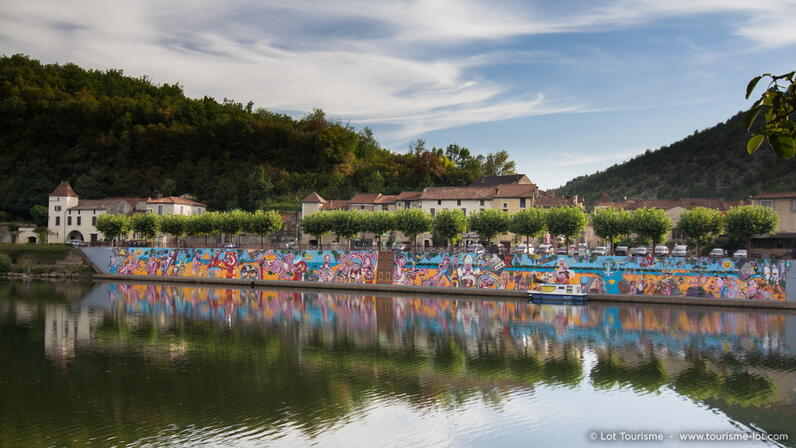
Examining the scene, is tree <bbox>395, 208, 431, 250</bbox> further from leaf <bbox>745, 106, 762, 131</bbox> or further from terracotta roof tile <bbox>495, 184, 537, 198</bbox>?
leaf <bbox>745, 106, 762, 131</bbox>

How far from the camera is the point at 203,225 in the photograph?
63.1 m

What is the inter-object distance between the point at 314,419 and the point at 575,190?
12341 centimetres

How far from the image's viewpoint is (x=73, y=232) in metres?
70.4

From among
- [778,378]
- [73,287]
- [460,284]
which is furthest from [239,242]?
[778,378]

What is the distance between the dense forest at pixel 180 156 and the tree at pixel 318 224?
17575 mm

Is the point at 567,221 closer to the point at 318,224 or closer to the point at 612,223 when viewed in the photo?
the point at 612,223

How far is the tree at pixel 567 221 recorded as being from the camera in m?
52.1

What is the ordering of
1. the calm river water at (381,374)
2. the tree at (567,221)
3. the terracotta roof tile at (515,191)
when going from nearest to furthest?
1. the calm river water at (381,374)
2. the tree at (567,221)
3. the terracotta roof tile at (515,191)

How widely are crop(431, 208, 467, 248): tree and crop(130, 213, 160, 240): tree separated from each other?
92.6ft

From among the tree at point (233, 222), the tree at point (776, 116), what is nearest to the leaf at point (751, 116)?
the tree at point (776, 116)

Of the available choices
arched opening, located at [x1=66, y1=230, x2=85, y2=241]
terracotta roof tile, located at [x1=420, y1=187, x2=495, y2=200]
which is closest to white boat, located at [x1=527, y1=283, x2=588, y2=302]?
terracotta roof tile, located at [x1=420, y1=187, x2=495, y2=200]

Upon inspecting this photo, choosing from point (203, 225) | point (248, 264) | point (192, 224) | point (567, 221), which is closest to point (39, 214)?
point (192, 224)

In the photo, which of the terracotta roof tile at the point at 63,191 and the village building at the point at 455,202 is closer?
the village building at the point at 455,202

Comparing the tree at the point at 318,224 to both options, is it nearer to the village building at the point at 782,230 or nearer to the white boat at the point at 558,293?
the white boat at the point at 558,293
